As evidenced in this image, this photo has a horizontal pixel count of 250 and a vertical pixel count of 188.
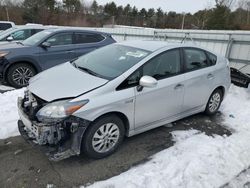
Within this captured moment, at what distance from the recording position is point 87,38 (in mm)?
7664

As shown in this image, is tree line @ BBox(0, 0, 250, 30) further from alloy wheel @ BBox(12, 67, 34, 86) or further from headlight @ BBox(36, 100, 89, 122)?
headlight @ BBox(36, 100, 89, 122)

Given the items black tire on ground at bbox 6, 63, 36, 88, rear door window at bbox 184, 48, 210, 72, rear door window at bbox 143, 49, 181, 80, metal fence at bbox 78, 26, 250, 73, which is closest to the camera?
rear door window at bbox 143, 49, 181, 80

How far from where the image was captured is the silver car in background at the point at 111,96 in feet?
Answer: 9.52

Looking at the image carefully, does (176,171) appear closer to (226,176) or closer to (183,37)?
(226,176)

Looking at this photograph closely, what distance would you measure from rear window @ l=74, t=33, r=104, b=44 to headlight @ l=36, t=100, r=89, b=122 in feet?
16.0

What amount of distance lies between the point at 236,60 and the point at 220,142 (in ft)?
14.6

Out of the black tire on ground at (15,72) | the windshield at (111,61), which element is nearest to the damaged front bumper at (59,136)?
the windshield at (111,61)

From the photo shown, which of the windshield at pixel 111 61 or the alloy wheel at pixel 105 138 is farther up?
the windshield at pixel 111 61

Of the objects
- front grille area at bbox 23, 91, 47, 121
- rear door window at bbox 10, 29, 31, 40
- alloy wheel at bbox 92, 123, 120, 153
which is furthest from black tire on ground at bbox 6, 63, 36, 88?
alloy wheel at bbox 92, 123, 120, 153

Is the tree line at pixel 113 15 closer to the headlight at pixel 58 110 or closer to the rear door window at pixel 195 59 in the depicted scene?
the rear door window at pixel 195 59

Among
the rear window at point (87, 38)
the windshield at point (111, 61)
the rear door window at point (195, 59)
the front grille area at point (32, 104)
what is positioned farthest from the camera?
the rear window at point (87, 38)

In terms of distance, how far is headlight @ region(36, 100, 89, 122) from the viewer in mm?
2826

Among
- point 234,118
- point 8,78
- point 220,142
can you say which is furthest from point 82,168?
point 8,78

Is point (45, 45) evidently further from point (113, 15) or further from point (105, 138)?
point (113, 15)
